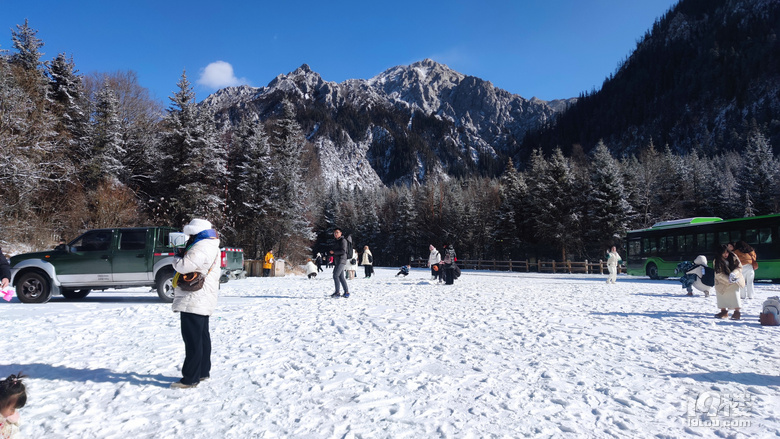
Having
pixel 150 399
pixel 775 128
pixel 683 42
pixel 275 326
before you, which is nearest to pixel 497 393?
pixel 150 399

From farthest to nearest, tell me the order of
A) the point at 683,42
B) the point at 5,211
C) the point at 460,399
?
the point at 683,42, the point at 5,211, the point at 460,399

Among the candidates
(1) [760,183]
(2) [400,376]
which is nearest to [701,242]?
(2) [400,376]

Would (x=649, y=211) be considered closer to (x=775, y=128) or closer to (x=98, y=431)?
(x=98, y=431)

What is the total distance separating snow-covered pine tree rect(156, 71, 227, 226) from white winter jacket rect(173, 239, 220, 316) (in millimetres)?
25364

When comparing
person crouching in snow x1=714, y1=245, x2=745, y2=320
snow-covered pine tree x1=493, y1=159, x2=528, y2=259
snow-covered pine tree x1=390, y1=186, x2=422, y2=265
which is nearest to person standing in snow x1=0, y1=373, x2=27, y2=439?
person crouching in snow x1=714, y1=245, x2=745, y2=320

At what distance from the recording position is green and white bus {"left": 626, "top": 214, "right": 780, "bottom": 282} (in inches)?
709

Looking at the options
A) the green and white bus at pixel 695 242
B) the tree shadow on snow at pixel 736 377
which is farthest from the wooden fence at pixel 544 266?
the tree shadow on snow at pixel 736 377

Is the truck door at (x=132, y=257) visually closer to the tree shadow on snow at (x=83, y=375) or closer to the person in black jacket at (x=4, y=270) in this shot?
the person in black jacket at (x=4, y=270)

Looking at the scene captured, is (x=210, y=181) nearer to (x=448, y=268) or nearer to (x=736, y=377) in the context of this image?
(x=448, y=268)

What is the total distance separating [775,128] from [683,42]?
8175 cm

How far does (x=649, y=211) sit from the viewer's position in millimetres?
42031

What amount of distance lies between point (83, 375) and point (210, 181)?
2741 cm

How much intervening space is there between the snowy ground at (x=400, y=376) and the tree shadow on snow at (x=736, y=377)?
0.02m

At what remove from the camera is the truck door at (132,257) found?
10.6 metres
